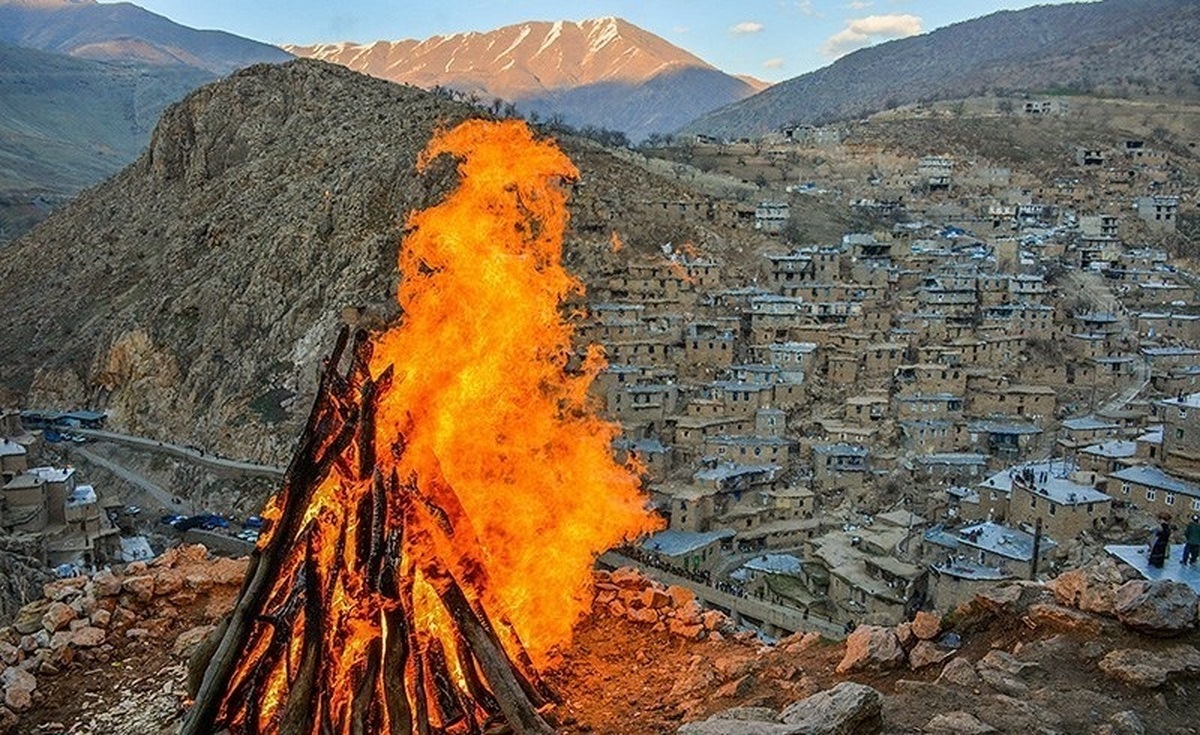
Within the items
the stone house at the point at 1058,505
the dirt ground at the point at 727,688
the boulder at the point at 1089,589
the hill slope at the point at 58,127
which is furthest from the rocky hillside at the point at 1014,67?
the dirt ground at the point at 727,688

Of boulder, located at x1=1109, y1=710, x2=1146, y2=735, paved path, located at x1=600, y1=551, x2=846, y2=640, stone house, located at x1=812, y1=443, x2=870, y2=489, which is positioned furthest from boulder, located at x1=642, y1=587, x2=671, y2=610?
stone house, located at x1=812, y1=443, x2=870, y2=489

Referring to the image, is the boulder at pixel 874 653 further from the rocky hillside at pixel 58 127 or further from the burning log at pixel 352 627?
the rocky hillside at pixel 58 127

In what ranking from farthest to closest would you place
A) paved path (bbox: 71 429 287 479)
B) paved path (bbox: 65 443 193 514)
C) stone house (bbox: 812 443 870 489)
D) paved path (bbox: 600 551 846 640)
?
1. paved path (bbox: 71 429 287 479)
2. paved path (bbox: 65 443 193 514)
3. stone house (bbox: 812 443 870 489)
4. paved path (bbox: 600 551 846 640)

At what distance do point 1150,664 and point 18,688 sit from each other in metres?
9.57

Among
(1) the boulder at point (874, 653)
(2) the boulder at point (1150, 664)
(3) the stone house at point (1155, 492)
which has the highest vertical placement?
(2) the boulder at point (1150, 664)

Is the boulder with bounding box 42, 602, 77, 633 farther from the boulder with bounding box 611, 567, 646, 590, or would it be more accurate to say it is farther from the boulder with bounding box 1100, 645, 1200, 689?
the boulder with bounding box 1100, 645, 1200, 689

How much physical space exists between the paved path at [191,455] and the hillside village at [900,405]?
14.5 metres

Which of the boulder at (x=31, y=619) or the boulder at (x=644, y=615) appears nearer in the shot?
the boulder at (x=31, y=619)

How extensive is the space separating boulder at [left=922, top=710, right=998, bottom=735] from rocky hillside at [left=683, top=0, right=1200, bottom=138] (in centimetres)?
13180

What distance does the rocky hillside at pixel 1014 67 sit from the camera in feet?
443

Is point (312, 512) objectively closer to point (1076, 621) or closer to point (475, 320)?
point (475, 320)

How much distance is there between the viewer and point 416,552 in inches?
316

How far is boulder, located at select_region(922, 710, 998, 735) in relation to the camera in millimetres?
6715

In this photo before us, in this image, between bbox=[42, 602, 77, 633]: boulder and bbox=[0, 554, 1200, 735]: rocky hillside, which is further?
bbox=[42, 602, 77, 633]: boulder
